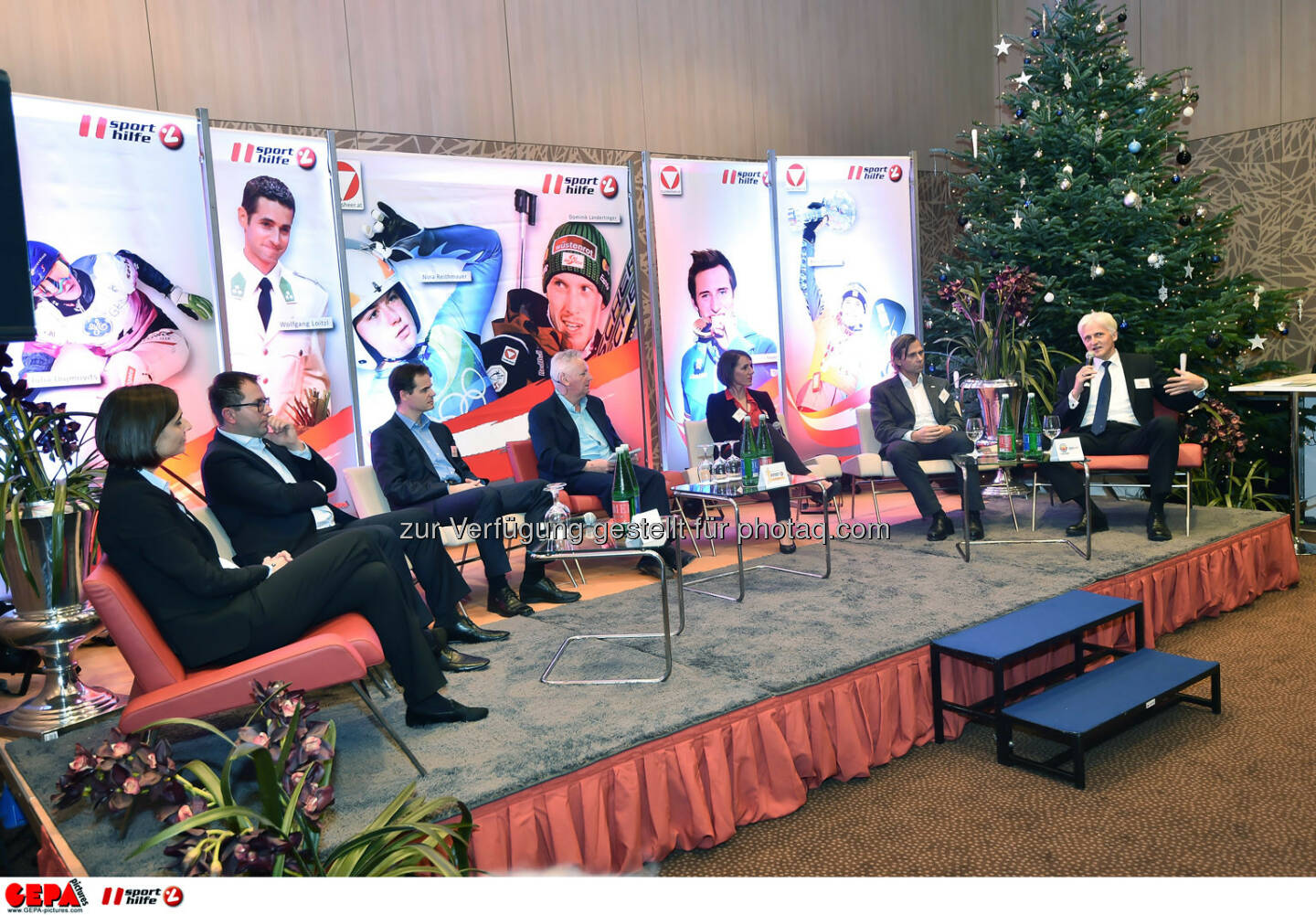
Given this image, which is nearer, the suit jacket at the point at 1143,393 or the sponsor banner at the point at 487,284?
the suit jacket at the point at 1143,393

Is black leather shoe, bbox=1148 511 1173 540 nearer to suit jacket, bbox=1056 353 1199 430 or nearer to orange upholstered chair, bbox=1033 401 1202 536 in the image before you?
orange upholstered chair, bbox=1033 401 1202 536

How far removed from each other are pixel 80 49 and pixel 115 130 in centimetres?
60

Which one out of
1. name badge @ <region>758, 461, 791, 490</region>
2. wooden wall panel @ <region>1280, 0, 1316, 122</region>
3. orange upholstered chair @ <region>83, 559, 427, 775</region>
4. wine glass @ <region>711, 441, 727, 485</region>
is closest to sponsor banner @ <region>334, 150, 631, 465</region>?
wine glass @ <region>711, 441, 727, 485</region>

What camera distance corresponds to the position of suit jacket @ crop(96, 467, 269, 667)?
91.1 inches

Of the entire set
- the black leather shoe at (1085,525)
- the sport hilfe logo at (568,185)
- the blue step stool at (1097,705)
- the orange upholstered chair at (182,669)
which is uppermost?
the sport hilfe logo at (568,185)

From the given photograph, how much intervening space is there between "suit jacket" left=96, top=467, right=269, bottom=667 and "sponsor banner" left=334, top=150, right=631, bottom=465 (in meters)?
2.84

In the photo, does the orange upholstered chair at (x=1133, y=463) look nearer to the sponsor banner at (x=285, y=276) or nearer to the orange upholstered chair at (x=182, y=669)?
the orange upholstered chair at (x=182, y=669)

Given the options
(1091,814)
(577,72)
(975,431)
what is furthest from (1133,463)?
(577,72)

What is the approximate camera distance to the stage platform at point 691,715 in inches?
91.4

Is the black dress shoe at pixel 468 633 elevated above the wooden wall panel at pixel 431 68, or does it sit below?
below

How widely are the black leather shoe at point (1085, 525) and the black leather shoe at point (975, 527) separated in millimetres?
406

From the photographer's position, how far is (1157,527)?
4492 millimetres

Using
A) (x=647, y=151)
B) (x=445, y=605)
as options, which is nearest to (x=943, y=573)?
(x=445, y=605)

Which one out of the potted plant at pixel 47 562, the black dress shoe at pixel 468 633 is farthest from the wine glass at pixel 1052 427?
the potted plant at pixel 47 562
